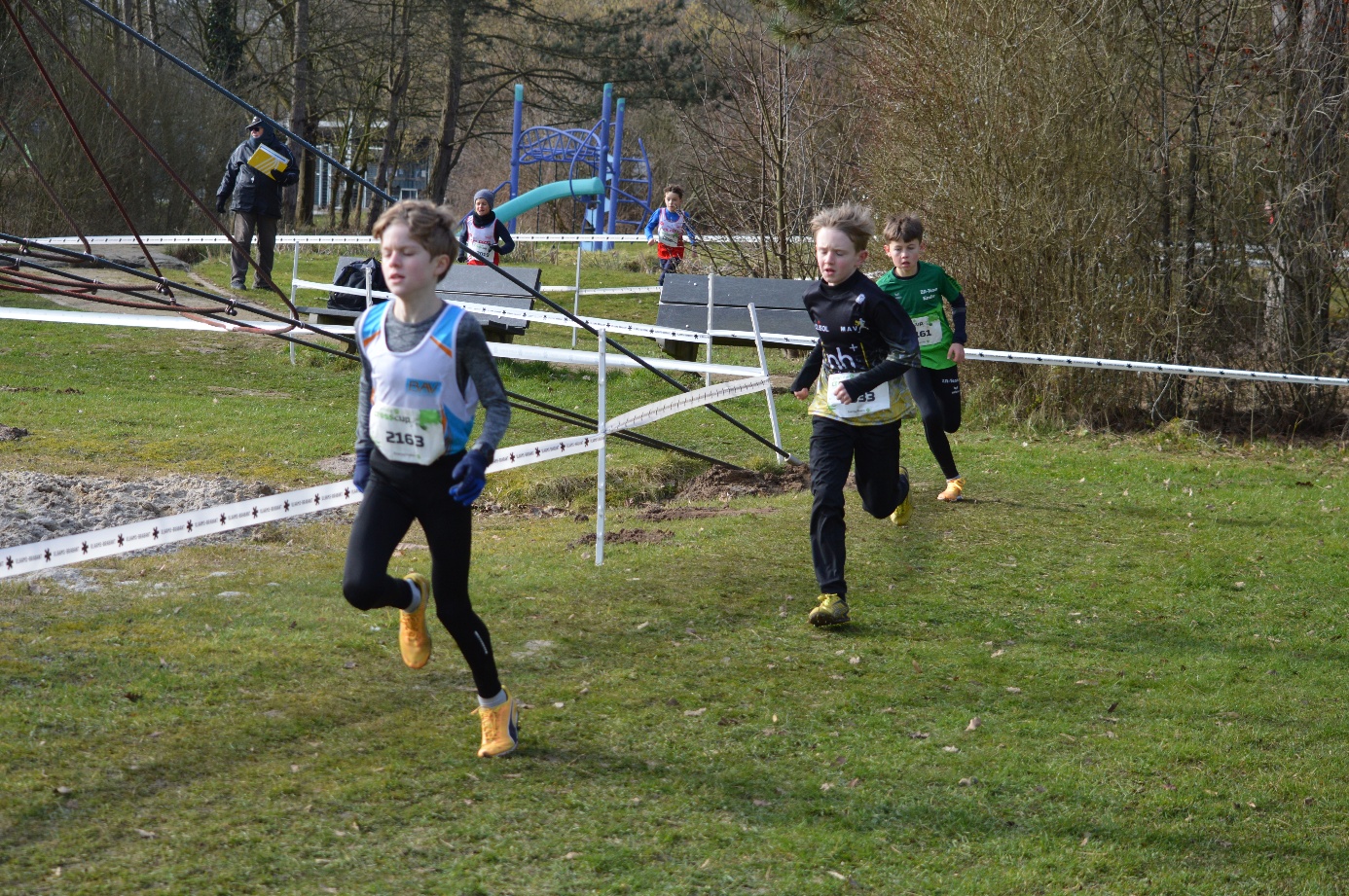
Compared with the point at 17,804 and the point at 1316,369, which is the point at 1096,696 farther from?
the point at 1316,369

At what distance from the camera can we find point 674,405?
770 centimetres

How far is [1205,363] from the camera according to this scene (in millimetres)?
12383

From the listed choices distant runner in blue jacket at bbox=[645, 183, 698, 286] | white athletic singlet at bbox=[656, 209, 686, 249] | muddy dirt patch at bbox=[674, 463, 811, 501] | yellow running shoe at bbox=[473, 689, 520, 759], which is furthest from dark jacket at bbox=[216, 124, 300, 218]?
yellow running shoe at bbox=[473, 689, 520, 759]

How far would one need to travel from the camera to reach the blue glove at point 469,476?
3863mm

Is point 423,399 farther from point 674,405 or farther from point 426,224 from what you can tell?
point 674,405

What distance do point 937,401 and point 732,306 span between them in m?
6.60

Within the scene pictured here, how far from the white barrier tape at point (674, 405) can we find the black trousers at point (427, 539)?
2.81 meters

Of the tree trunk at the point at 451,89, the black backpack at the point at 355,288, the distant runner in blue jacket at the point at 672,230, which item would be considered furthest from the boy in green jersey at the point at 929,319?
the tree trunk at the point at 451,89

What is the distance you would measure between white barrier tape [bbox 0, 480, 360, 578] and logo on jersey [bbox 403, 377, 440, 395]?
3.67 feet

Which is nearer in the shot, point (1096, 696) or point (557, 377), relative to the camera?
point (1096, 696)

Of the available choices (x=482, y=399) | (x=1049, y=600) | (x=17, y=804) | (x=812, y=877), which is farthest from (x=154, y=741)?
(x=1049, y=600)

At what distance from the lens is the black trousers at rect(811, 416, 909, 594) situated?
5.88 metres

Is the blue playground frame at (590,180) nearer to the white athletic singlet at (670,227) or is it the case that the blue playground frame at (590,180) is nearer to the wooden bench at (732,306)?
the white athletic singlet at (670,227)

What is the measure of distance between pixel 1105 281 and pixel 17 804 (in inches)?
428
